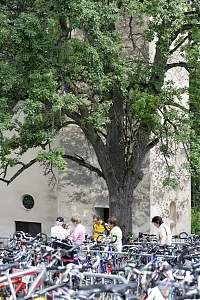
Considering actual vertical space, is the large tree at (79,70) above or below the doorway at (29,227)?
above

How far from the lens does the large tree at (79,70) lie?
13594mm

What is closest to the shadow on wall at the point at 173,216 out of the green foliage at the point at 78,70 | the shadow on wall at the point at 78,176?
the shadow on wall at the point at 78,176

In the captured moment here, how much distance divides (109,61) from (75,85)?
4.27 ft

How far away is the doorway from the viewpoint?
22594mm

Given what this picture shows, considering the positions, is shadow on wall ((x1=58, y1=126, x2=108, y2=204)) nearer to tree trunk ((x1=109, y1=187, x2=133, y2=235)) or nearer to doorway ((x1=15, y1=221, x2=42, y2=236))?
doorway ((x1=15, y1=221, x2=42, y2=236))

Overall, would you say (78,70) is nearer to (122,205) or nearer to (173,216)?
(122,205)

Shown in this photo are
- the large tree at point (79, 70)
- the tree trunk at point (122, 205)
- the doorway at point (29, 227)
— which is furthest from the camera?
the doorway at point (29, 227)

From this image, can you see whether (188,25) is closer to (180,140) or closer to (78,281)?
(180,140)

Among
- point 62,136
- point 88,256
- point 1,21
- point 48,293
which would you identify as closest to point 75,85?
point 1,21

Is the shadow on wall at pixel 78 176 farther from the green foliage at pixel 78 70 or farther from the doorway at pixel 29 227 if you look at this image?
the green foliage at pixel 78 70

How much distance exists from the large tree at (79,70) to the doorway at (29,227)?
691 cm

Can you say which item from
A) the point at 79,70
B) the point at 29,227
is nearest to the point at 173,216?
the point at 29,227

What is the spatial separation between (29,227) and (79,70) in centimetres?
983

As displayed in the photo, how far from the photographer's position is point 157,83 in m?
16.0
